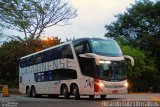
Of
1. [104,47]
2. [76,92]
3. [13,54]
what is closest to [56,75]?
[76,92]

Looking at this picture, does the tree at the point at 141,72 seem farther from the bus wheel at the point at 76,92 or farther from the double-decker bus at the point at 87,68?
the bus wheel at the point at 76,92

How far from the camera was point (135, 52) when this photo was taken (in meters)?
56.7

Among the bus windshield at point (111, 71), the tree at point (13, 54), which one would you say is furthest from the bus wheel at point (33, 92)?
the tree at point (13, 54)

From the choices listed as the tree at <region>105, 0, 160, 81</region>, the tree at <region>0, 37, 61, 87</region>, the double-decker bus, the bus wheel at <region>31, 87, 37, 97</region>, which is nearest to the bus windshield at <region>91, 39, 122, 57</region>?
the double-decker bus

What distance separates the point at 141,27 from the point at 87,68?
42.2 metres

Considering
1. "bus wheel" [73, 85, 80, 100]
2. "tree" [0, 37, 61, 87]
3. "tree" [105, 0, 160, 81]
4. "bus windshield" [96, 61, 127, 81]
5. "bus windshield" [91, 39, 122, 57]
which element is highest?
"tree" [105, 0, 160, 81]

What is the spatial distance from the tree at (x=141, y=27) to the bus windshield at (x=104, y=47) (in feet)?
119

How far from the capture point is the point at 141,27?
2746 inches

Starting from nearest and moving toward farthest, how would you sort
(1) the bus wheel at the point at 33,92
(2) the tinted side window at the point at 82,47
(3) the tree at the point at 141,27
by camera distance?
(2) the tinted side window at the point at 82,47, (1) the bus wheel at the point at 33,92, (3) the tree at the point at 141,27

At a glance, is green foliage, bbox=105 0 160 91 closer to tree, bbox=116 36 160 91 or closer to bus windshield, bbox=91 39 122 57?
tree, bbox=116 36 160 91

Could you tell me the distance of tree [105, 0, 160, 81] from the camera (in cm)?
6625

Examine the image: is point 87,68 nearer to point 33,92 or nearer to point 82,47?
point 82,47

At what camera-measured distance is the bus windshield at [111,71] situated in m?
28.0

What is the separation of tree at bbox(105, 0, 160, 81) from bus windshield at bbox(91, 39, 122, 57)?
119ft
